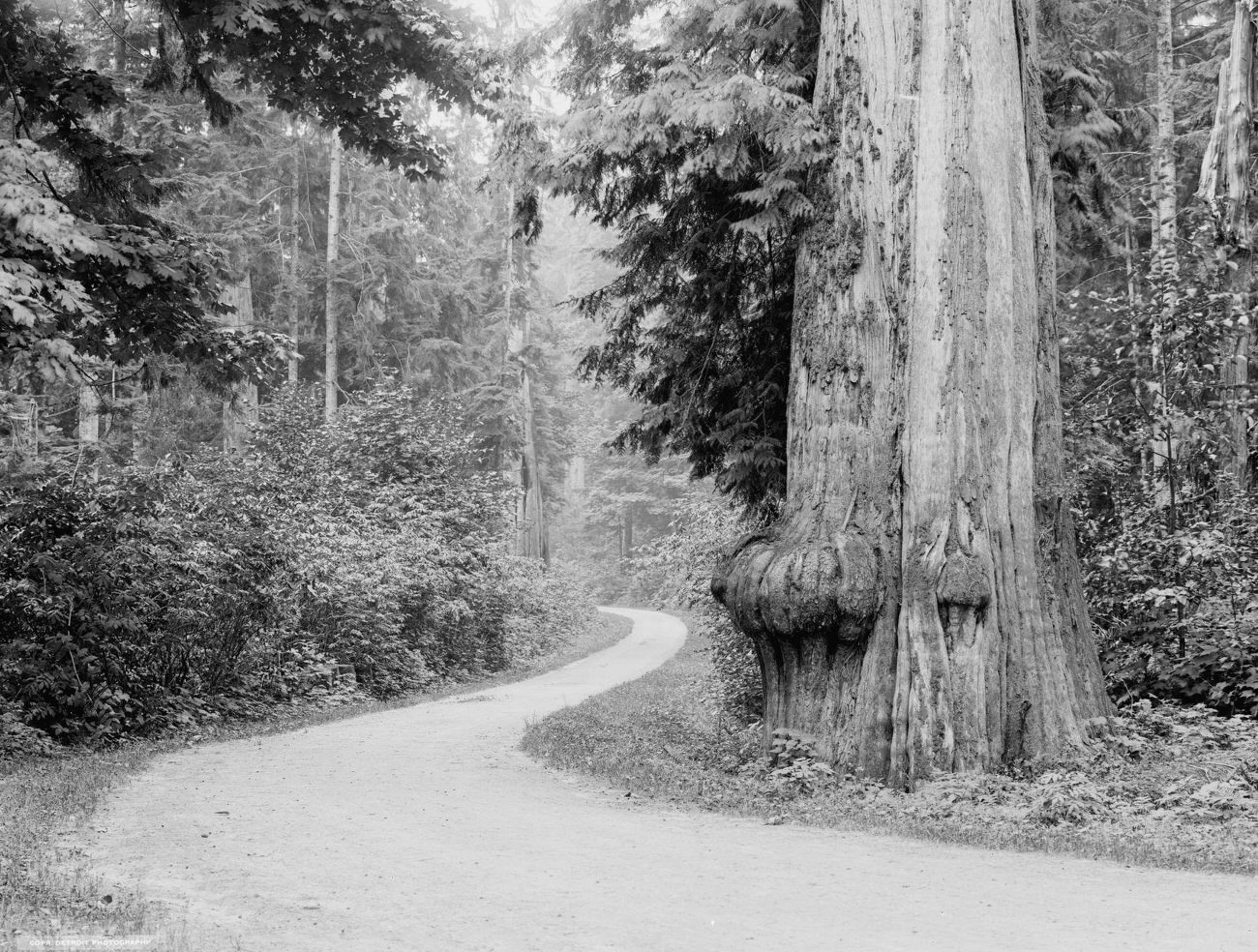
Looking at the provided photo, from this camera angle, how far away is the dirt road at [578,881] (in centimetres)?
432

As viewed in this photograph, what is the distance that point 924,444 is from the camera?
784 cm

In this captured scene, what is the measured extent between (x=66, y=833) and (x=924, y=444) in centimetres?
619

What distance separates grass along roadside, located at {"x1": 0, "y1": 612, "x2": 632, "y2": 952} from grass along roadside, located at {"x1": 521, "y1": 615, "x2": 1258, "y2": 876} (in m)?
3.79

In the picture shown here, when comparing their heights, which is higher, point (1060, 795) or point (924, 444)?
point (924, 444)

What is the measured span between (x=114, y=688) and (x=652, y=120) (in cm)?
789

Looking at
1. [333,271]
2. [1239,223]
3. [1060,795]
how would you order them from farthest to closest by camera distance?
[333,271]
[1239,223]
[1060,795]

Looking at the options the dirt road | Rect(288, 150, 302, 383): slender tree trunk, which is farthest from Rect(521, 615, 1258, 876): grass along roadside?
Rect(288, 150, 302, 383): slender tree trunk

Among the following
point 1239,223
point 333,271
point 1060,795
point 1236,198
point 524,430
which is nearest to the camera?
point 1060,795

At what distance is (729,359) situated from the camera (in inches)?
404

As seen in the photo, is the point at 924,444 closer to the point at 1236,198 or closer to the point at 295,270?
the point at 1236,198

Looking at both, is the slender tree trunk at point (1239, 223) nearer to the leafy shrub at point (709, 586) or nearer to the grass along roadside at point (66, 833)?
the leafy shrub at point (709, 586)

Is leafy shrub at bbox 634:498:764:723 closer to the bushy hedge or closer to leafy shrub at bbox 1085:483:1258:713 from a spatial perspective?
leafy shrub at bbox 1085:483:1258:713

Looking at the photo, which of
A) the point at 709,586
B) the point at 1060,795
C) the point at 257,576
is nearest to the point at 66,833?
the point at 1060,795

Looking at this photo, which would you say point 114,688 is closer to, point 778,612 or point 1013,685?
point 778,612
